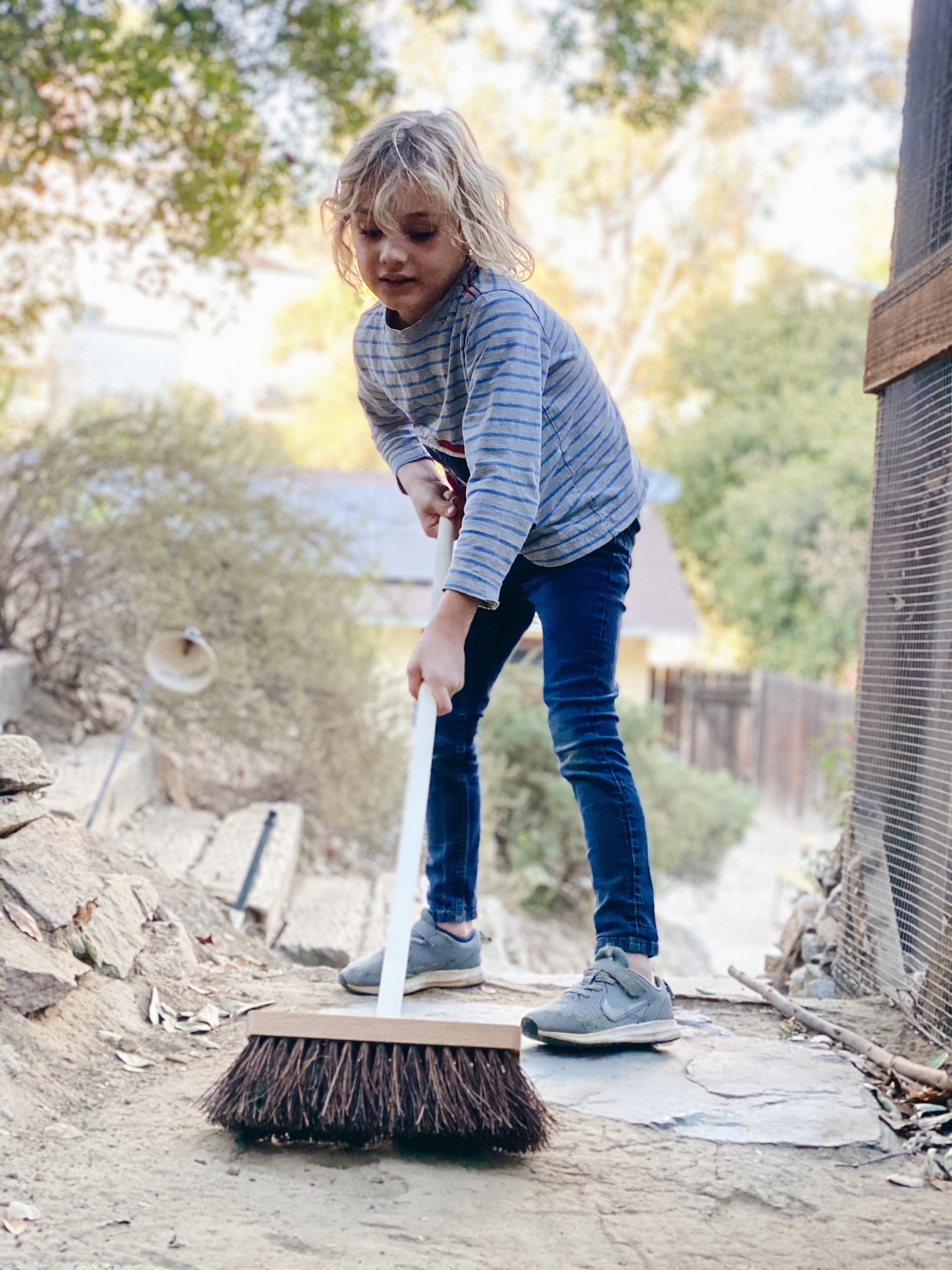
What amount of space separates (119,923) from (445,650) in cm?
105

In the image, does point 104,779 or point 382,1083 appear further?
point 104,779

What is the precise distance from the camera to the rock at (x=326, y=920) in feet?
12.2

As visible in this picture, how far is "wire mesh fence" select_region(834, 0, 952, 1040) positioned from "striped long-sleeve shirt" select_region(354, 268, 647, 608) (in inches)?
27.3

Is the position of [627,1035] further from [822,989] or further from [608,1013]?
[822,989]

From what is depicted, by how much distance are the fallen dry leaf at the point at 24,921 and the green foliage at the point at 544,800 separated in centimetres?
429

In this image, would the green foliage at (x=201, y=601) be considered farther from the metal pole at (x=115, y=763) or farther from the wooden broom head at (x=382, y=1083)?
the wooden broom head at (x=382, y=1083)

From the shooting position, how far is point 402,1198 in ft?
5.51

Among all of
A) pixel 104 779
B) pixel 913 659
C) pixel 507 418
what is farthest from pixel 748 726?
pixel 507 418

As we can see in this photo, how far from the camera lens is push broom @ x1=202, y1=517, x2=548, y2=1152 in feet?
5.74

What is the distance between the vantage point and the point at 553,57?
327 inches

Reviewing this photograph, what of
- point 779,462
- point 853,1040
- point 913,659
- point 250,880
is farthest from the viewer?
point 779,462

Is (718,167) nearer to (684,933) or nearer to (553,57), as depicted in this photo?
(553,57)

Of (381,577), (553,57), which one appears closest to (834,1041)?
(381,577)

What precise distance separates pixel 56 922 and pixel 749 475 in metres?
17.8
